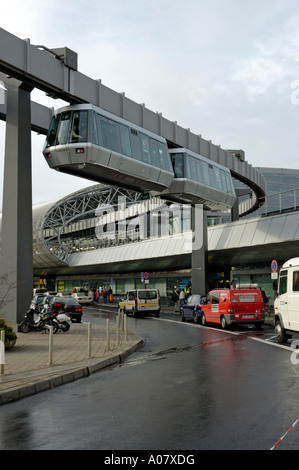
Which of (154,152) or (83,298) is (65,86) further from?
(83,298)

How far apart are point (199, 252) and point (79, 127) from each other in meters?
20.8

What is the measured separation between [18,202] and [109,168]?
414cm

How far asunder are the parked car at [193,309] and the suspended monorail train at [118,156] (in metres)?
5.74

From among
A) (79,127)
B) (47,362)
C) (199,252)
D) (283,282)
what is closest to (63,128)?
(79,127)

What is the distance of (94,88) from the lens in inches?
922

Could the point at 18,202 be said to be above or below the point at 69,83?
below

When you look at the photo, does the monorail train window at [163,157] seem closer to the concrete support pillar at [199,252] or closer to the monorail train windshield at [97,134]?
the monorail train windshield at [97,134]

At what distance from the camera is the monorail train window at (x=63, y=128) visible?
70.4 feet

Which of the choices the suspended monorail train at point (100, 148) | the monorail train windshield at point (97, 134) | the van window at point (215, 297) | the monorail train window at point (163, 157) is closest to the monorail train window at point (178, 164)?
the monorail train window at point (163, 157)

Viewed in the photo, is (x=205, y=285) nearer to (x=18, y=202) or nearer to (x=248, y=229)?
(x=248, y=229)

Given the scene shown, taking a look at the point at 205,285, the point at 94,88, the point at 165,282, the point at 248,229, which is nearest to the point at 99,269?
the point at 165,282

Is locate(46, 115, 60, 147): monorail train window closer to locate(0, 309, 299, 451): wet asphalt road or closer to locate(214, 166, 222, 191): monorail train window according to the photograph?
locate(0, 309, 299, 451): wet asphalt road

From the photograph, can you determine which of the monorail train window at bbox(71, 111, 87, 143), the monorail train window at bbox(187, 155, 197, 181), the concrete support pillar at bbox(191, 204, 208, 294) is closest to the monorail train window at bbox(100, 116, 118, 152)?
the monorail train window at bbox(71, 111, 87, 143)

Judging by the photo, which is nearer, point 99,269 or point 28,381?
point 28,381
